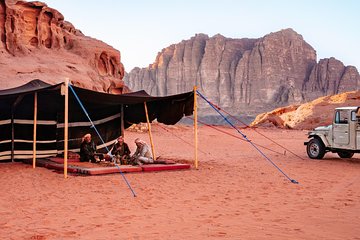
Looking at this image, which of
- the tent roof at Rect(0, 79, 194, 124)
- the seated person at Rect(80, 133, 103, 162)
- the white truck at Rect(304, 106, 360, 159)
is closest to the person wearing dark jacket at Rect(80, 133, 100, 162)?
the seated person at Rect(80, 133, 103, 162)

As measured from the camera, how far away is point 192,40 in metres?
129

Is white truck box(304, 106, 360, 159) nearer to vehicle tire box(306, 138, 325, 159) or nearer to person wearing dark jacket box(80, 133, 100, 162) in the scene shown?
vehicle tire box(306, 138, 325, 159)

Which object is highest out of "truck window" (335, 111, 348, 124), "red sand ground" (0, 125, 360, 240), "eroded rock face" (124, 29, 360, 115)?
"eroded rock face" (124, 29, 360, 115)

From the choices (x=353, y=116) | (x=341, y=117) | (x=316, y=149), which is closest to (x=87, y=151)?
(x=316, y=149)

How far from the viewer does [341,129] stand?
14.1m

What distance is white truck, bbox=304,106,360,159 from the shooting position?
13578mm

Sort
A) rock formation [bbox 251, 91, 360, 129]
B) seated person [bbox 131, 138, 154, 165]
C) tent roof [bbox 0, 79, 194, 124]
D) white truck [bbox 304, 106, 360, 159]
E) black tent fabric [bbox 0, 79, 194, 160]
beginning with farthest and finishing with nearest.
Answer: rock formation [bbox 251, 91, 360, 129] < white truck [bbox 304, 106, 360, 159] < black tent fabric [bbox 0, 79, 194, 160] < seated person [bbox 131, 138, 154, 165] < tent roof [bbox 0, 79, 194, 124]

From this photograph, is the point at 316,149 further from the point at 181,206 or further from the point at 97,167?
the point at 181,206

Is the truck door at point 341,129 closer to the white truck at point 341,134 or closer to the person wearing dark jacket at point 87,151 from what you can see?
the white truck at point 341,134

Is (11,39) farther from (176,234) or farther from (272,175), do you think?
(176,234)

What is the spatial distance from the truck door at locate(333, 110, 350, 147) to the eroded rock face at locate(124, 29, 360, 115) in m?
94.0

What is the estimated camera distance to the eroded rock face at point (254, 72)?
367 ft

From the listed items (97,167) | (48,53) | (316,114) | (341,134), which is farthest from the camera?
(316,114)

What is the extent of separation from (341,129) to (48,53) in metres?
27.4
